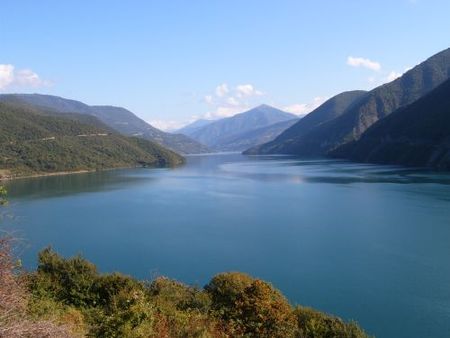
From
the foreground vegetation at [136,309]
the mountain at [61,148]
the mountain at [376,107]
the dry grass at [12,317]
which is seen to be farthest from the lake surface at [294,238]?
the mountain at [376,107]

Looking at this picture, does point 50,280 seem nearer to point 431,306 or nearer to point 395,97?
point 431,306

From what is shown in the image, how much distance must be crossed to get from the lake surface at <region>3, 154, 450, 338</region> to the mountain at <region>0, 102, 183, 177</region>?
149 ft

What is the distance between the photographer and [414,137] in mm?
115625

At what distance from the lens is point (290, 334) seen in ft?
45.6

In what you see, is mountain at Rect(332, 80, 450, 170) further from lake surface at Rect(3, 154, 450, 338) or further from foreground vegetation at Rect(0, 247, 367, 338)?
foreground vegetation at Rect(0, 247, 367, 338)

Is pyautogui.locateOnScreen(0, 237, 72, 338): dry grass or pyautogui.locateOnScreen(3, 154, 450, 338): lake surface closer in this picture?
pyautogui.locateOnScreen(0, 237, 72, 338): dry grass

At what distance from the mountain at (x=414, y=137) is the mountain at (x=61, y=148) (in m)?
61.6

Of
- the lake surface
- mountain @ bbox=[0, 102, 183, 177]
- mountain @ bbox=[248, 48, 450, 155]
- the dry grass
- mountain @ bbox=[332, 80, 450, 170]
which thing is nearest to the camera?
the dry grass

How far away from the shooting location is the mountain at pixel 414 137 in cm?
10281

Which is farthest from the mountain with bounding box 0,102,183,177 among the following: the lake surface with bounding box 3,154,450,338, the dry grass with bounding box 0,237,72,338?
the dry grass with bounding box 0,237,72,338

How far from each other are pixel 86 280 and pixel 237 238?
66.2 ft

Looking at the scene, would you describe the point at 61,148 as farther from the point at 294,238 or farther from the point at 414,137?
the point at 294,238

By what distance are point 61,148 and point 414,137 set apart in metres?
90.8

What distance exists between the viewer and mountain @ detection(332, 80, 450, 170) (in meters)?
103
